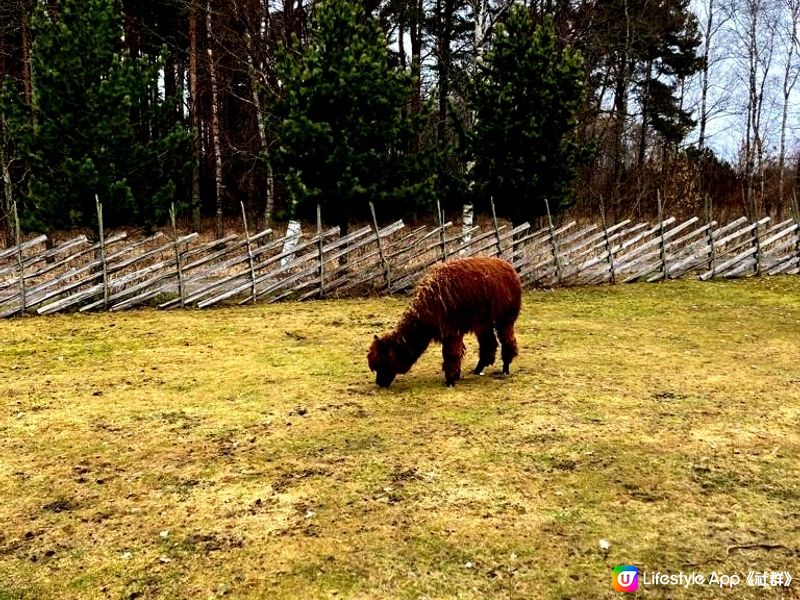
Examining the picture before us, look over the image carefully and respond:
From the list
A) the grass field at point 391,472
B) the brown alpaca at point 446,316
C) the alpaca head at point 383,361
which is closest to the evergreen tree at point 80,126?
the grass field at point 391,472

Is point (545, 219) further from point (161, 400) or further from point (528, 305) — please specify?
point (161, 400)

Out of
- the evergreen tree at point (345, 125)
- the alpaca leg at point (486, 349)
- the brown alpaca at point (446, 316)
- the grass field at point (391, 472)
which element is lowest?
the grass field at point (391, 472)

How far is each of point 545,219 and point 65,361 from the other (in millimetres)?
14923

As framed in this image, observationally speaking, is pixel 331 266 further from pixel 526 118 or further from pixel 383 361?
pixel 383 361

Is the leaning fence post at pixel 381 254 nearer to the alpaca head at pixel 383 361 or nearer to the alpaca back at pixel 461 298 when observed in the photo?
the alpaca back at pixel 461 298

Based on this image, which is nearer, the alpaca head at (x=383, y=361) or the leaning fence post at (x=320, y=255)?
the alpaca head at (x=383, y=361)

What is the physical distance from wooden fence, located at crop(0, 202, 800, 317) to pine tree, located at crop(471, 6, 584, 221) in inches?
40.0

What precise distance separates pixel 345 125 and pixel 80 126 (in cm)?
549

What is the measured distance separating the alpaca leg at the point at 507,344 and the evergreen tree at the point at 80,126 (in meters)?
8.99

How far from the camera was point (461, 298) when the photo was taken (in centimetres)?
614

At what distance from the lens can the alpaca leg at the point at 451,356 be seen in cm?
623

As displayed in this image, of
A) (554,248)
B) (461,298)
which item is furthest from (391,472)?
(554,248)

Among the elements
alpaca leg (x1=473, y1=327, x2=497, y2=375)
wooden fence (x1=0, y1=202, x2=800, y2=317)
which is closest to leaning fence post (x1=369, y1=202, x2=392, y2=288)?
wooden fence (x1=0, y1=202, x2=800, y2=317)

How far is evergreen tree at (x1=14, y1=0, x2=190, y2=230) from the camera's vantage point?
12.2m
